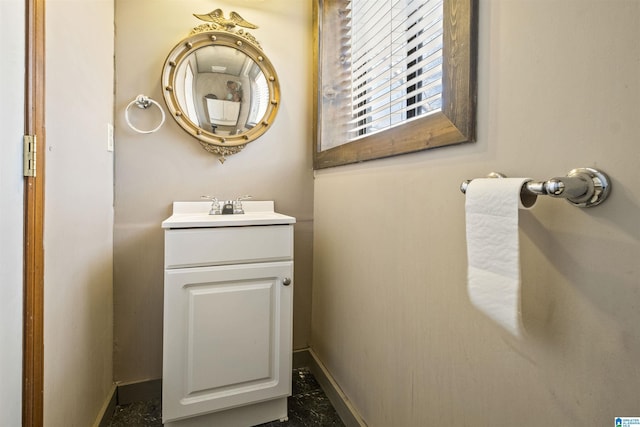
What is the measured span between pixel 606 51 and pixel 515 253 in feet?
1.13

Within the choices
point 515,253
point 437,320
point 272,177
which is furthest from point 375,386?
point 272,177

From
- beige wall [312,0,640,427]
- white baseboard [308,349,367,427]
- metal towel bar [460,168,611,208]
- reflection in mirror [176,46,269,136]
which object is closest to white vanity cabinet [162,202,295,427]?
white baseboard [308,349,367,427]

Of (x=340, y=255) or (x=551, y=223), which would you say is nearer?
(x=551, y=223)

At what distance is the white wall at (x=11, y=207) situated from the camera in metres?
0.66

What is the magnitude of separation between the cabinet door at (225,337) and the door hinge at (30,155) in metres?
0.52

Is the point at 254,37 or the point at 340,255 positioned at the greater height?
the point at 254,37

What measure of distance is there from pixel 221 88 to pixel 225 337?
1.16 metres

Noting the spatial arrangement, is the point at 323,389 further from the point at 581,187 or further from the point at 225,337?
the point at 581,187

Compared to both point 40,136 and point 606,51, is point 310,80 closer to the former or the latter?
point 40,136

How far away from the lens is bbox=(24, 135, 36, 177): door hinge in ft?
2.43

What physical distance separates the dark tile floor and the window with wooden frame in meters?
1.12

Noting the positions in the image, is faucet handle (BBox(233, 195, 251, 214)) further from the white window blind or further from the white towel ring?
the white window blind

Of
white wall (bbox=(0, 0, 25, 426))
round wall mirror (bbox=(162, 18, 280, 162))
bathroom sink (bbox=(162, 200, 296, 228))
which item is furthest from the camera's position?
round wall mirror (bbox=(162, 18, 280, 162))

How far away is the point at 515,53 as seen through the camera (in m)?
0.62
